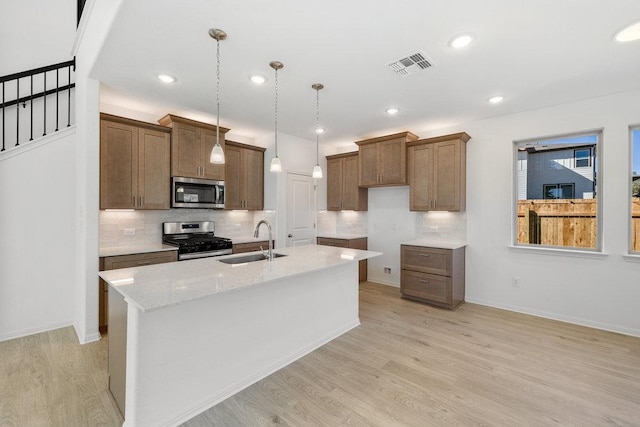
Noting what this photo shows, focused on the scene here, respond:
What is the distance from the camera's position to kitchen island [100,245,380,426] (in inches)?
69.2

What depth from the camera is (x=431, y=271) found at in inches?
165

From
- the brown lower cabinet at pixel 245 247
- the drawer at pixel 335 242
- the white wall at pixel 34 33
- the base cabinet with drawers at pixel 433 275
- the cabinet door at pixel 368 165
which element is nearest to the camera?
the white wall at pixel 34 33

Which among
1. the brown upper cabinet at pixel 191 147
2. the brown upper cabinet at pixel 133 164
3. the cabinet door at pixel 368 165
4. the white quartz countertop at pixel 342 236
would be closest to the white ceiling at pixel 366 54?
the brown upper cabinet at pixel 191 147

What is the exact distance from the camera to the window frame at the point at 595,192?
349cm

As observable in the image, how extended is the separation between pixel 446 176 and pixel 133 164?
4306 mm

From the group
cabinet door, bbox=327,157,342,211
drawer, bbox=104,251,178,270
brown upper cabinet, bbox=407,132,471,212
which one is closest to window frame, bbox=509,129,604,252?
brown upper cabinet, bbox=407,132,471,212

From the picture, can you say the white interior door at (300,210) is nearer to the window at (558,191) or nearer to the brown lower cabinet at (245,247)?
→ the brown lower cabinet at (245,247)

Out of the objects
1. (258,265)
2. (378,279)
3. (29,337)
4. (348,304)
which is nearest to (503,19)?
(258,265)

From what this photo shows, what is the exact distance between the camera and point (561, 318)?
3662 mm

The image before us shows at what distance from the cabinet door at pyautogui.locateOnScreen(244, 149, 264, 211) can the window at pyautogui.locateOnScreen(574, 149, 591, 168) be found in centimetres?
457

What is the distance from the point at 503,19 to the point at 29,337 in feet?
17.3

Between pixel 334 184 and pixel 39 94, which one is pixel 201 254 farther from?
pixel 334 184

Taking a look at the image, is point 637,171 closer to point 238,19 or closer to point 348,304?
point 348,304

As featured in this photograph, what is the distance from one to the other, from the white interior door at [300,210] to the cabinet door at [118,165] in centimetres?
237
